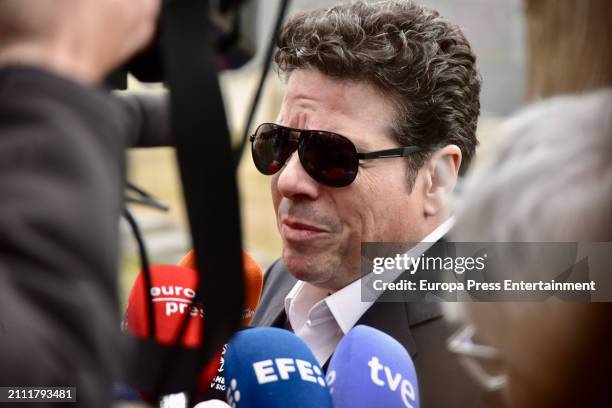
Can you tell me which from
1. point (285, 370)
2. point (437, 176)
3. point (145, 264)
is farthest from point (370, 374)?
point (437, 176)

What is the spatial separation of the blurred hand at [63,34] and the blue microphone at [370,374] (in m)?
0.63

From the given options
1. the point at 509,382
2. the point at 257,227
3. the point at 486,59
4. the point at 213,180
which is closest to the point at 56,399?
the point at 213,180

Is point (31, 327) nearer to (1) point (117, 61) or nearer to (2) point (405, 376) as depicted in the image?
(1) point (117, 61)

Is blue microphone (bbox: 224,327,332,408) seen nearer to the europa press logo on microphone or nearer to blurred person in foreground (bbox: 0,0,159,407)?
the europa press logo on microphone

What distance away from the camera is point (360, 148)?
1635 millimetres

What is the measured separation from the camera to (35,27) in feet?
2.13

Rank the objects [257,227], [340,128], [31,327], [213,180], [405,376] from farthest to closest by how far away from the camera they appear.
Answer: [257,227] < [340,128] < [405,376] < [213,180] < [31,327]

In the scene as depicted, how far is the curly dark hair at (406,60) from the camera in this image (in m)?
1.65

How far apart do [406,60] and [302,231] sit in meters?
0.38

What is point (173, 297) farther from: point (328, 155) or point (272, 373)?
point (328, 155)

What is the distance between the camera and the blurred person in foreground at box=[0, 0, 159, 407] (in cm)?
59

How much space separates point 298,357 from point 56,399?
2.03ft

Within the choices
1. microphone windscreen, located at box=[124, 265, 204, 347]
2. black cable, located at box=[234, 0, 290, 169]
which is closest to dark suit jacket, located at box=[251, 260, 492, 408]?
microphone windscreen, located at box=[124, 265, 204, 347]

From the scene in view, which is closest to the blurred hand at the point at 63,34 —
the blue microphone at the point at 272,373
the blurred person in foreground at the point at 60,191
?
the blurred person in foreground at the point at 60,191
